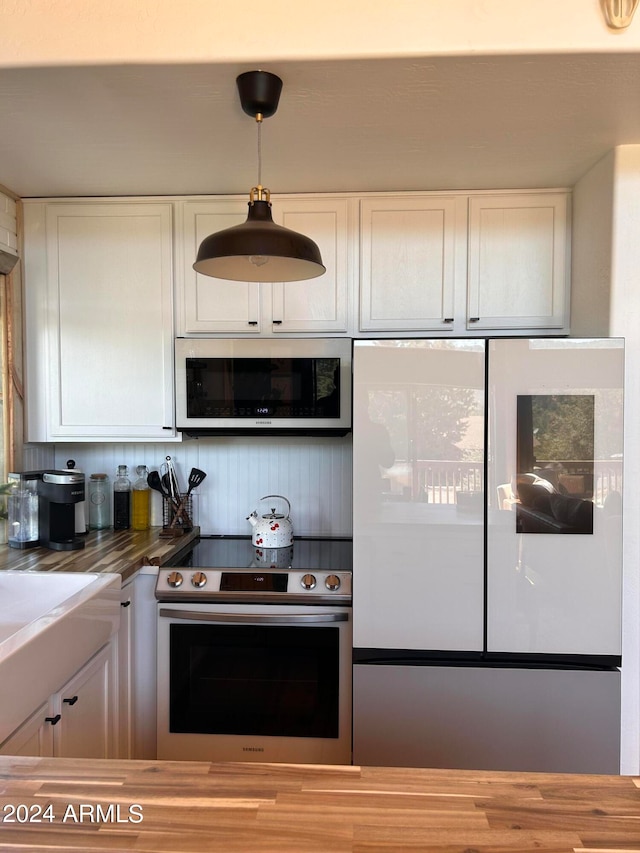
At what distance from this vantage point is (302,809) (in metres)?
0.77

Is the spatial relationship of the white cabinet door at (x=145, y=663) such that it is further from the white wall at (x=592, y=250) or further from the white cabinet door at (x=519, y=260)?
the white wall at (x=592, y=250)

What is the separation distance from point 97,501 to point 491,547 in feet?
5.71

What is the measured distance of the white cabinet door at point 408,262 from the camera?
2.37 m

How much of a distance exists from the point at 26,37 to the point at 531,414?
1.77m

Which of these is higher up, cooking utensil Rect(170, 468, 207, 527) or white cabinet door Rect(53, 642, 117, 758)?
cooking utensil Rect(170, 468, 207, 527)

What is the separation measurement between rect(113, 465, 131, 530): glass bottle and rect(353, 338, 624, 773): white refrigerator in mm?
1223

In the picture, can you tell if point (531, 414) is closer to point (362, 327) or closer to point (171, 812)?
point (362, 327)

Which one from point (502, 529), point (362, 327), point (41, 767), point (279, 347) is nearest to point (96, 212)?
point (279, 347)

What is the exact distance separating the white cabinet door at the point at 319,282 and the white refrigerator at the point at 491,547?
513 mm

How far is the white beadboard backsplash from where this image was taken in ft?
8.93

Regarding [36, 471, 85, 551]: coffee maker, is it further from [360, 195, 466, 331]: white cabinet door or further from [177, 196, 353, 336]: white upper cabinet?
[360, 195, 466, 331]: white cabinet door

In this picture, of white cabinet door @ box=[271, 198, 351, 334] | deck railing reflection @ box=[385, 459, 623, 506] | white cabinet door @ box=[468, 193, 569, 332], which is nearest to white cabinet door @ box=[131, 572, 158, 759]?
deck railing reflection @ box=[385, 459, 623, 506]

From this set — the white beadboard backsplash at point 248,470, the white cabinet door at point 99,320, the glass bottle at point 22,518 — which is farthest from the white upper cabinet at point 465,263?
the glass bottle at point 22,518

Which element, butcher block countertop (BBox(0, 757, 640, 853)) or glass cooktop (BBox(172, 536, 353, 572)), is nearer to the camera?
butcher block countertop (BBox(0, 757, 640, 853))
